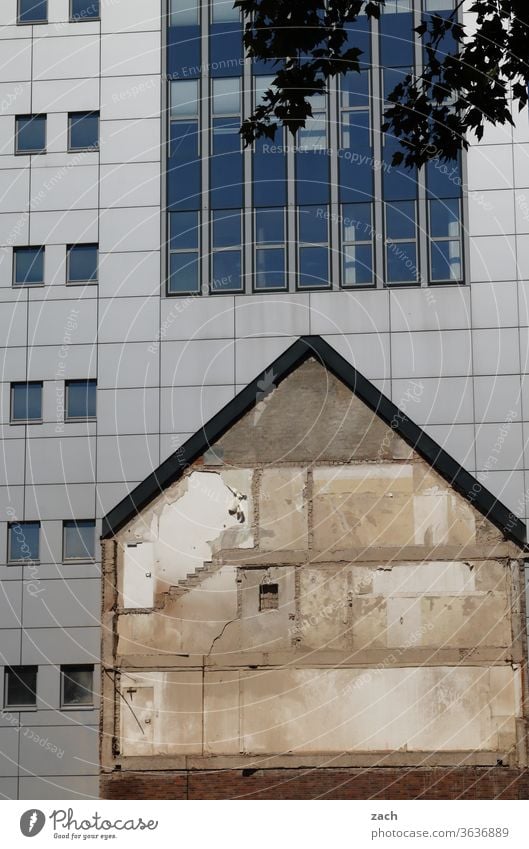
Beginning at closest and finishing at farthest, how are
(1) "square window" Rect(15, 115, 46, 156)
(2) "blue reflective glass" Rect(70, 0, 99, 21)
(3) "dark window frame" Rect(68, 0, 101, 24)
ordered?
(1) "square window" Rect(15, 115, 46, 156)
(3) "dark window frame" Rect(68, 0, 101, 24)
(2) "blue reflective glass" Rect(70, 0, 99, 21)

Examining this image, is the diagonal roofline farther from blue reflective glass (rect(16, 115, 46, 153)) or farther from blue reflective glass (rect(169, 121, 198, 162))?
blue reflective glass (rect(16, 115, 46, 153))

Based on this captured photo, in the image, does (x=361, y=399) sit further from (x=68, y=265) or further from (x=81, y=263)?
(x=68, y=265)

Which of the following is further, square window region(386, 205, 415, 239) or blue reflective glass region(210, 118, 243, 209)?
blue reflective glass region(210, 118, 243, 209)

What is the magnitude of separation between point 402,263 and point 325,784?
24198 millimetres

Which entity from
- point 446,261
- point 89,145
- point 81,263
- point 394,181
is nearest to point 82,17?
point 89,145

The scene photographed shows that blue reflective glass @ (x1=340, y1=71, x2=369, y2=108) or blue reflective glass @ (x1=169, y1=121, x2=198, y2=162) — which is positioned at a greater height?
blue reflective glass @ (x1=340, y1=71, x2=369, y2=108)

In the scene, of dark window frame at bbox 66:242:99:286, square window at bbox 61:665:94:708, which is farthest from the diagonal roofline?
dark window frame at bbox 66:242:99:286

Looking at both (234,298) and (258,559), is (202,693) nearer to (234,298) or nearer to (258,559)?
(258,559)

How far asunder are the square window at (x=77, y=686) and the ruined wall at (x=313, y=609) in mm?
19414

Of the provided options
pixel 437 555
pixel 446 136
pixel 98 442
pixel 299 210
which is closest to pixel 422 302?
pixel 299 210

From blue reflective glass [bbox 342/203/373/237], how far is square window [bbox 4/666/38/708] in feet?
56.6

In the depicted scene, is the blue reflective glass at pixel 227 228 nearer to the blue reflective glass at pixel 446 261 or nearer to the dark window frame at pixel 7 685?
the blue reflective glass at pixel 446 261

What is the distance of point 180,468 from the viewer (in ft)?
103

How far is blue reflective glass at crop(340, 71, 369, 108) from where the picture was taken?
49.9 meters
